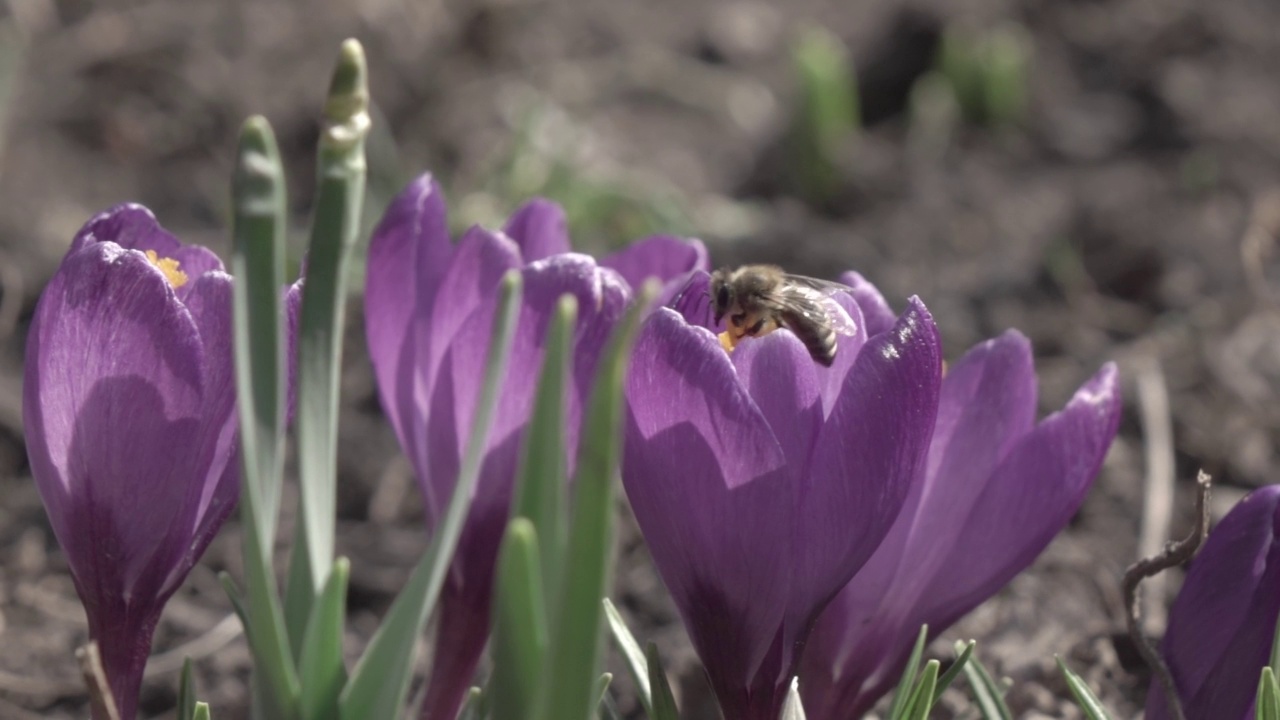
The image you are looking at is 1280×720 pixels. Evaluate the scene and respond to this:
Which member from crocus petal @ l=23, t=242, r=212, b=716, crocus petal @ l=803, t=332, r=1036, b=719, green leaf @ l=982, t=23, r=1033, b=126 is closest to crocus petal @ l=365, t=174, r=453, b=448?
crocus petal @ l=23, t=242, r=212, b=716

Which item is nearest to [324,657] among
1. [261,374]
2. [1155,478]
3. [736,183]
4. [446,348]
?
[261,374]

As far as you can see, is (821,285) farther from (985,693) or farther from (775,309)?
(985,693)

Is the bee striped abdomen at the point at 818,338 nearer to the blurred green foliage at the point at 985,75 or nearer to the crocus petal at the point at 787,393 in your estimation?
the crocus petal at the point at 787,393

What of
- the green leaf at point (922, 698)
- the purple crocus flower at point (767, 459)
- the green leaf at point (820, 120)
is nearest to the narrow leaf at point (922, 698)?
the green leaf at point (922, 698)

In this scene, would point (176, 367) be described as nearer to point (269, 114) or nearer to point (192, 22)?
point (269, 114)

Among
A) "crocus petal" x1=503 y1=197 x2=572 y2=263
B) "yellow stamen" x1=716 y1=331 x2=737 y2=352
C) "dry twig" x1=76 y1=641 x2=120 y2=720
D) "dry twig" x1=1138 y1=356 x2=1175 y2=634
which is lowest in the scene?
"dry twig" x1=1138 y1=356 x2=1175 y2=634

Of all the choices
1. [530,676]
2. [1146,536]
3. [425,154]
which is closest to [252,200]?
[530,676]

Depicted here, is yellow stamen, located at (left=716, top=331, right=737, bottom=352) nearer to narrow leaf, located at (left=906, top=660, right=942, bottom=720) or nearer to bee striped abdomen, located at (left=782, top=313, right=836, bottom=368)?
bee striped abdomen, located at (left=782, top=313, right=836, bottom=368)
